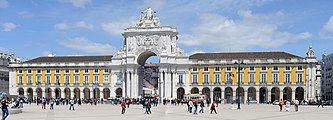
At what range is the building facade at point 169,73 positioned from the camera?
8756cm

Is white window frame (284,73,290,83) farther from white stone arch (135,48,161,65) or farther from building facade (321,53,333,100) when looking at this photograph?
building facade (321,53,333,100)

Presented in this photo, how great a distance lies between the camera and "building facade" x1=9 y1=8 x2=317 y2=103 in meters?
87.6

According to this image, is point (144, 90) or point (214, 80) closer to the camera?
point (214, 80)

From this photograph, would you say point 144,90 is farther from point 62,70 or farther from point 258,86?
point 258,86

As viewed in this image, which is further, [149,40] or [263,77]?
[149,40]

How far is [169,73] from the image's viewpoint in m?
91.2

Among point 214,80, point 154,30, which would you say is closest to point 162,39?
point 154,30

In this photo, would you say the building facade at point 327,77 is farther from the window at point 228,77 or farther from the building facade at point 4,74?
the building facade at point 4,74

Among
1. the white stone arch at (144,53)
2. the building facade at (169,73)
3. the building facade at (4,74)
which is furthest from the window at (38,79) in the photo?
the white stone arch at (144,53)

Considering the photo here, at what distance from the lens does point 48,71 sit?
98750 mm

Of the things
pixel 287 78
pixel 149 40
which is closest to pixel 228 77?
pixel 287 78

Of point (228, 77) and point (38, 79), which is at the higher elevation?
point (228, 77)

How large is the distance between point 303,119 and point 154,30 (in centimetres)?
6346

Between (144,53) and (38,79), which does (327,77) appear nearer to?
(144,53)
